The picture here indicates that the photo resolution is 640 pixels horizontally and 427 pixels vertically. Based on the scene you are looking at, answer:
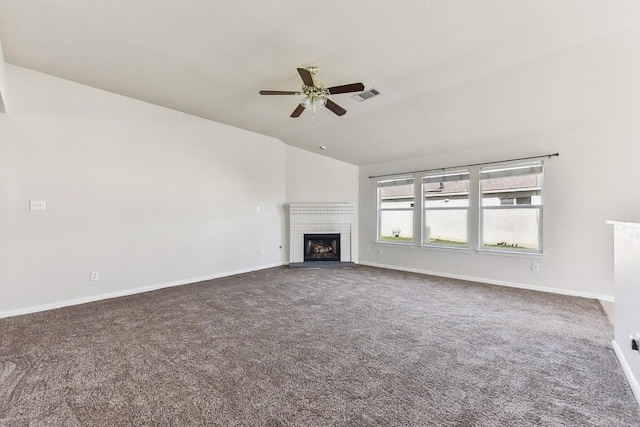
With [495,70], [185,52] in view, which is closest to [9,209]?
[185,52]

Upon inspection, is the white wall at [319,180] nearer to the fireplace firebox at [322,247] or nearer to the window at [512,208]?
the fireplace firebox at [322,247]

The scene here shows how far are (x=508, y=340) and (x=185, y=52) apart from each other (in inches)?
172

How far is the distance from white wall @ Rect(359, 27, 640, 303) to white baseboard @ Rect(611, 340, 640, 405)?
1.98 m

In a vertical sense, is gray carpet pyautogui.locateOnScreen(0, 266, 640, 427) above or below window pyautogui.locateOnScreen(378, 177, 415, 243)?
below

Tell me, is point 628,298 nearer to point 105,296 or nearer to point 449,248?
point 449,248

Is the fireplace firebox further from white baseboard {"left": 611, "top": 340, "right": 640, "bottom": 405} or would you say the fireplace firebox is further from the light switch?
white baseboard {"left": 611, "top": 340, "right": 640, "bottom": 405}

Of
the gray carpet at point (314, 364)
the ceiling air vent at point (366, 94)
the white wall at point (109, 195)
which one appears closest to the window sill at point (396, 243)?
the gray carpet at point (314, 364)

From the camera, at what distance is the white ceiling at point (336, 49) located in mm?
2322

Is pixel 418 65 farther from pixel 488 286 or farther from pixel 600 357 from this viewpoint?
pixel 488 286

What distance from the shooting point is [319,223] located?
6555 millimetres

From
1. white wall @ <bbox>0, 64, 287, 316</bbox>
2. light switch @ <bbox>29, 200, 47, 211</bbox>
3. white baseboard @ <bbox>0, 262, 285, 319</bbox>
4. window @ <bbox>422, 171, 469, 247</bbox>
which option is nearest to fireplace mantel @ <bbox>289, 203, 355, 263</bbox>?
white wall @ <bbox>0, 64, 287, 316</bbox>

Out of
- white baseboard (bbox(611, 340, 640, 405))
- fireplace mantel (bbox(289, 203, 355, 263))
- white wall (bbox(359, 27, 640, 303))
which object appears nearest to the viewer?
white baseboard (bbox(611, 340, 640, 405))

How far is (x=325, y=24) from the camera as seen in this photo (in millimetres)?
2482

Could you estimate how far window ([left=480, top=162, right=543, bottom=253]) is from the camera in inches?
176
